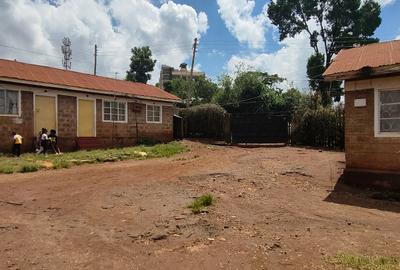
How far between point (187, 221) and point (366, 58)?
7.76 metres

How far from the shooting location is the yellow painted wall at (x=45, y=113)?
715 inches

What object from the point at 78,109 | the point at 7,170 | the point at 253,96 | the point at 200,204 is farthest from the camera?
the point at 253,96

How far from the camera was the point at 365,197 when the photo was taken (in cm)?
982

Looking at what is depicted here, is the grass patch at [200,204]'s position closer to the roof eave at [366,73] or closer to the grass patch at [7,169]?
the roof eave at [366,73]

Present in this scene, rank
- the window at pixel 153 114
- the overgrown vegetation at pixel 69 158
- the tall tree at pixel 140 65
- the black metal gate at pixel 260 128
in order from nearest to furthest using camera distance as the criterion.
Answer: the overgrown vegetation at pixel 69 158
the black metal gate at pixel 260 128
the window at pixel 153 114
the tall tree at pixel 140 65

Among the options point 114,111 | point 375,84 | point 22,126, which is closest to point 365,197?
point 375,84

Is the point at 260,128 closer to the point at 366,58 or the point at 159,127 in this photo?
the point at 159,127

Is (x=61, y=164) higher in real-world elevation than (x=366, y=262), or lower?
higher

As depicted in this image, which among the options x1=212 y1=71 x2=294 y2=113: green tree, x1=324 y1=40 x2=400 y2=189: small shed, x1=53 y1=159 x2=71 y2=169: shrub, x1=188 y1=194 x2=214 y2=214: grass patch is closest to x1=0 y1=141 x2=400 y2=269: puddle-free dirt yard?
x1=188 y1=194 x2=214 y2=214: grass patch

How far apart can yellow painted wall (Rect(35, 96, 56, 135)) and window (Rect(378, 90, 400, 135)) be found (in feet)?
47.2

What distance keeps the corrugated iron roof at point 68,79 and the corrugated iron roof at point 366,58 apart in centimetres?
1284

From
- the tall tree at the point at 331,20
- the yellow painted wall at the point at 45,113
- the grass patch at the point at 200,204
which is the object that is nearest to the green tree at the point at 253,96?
the tall tree at the point at 331,20

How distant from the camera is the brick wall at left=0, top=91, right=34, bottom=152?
1681 centimetres

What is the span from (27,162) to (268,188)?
28.7 ft
